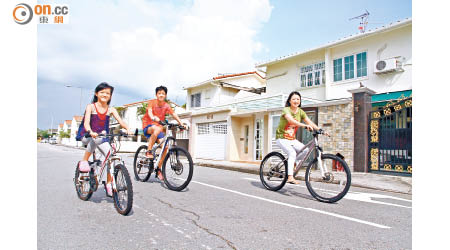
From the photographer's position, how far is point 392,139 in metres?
8.76

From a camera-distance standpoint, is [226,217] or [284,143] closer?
[226,217]

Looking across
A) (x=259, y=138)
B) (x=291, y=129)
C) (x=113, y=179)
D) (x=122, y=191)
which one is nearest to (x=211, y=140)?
(x=259, y=138)

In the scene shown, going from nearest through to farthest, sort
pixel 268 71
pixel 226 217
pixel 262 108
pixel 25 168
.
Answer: pixel 25 168 → pixel 226 217 → pixel 262 108 → pixel 268 71

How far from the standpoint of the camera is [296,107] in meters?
5.53

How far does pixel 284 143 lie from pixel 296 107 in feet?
2.45

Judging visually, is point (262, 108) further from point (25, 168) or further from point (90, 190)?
point (25, 168)

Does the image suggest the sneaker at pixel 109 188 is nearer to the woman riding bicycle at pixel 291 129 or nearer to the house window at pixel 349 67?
the woman riding bicycle at pixel 291 129

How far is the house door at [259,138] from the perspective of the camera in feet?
49.4

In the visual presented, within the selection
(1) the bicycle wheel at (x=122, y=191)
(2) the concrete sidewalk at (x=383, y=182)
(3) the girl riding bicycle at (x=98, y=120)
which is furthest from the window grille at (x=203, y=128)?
(1) the bicycle wheel at (x=122, y=191)

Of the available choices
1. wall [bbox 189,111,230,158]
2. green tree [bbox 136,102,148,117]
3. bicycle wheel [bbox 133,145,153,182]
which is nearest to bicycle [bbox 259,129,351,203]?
bicycle wheel [bbox 133,145,153,182]

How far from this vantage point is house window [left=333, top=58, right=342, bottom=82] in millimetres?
15117

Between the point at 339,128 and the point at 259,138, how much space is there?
569cm

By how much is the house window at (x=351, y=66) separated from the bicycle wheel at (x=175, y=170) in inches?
481
